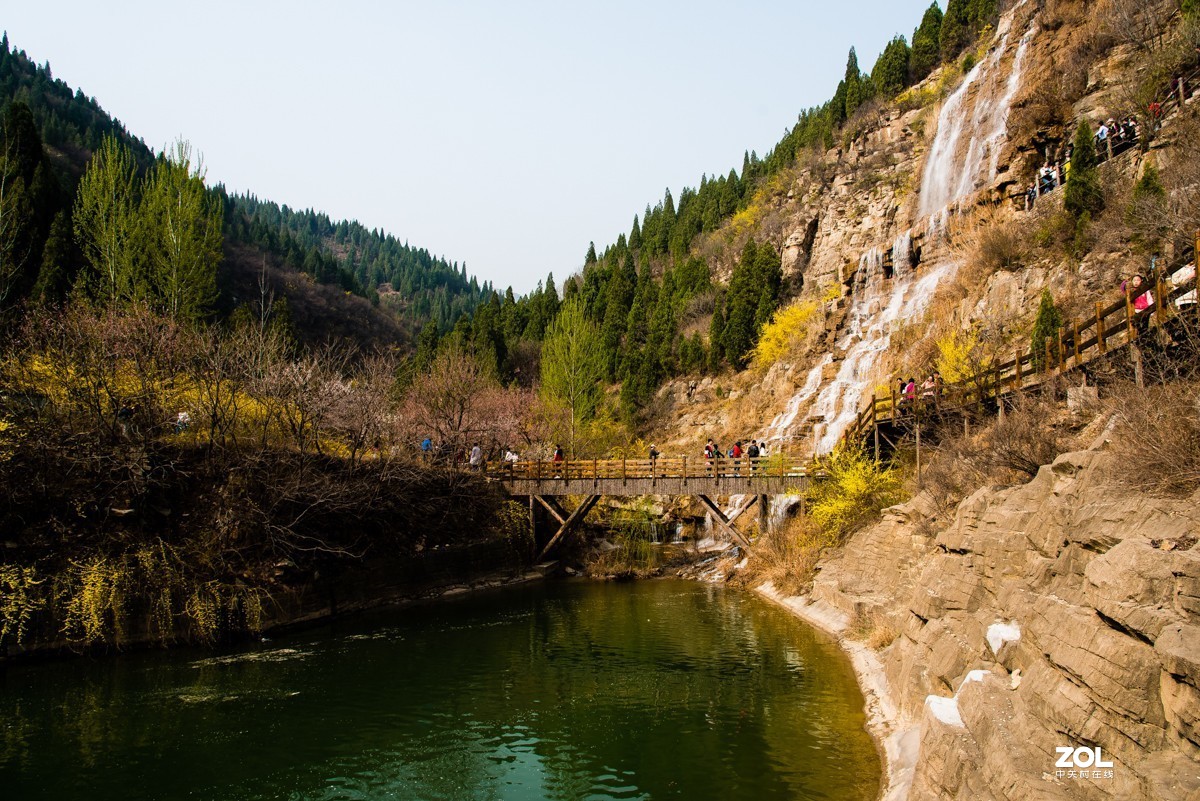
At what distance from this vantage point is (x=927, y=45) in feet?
222

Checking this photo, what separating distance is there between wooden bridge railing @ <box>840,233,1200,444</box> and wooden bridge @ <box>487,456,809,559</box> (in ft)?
11.4

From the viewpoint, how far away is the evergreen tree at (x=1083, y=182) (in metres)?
28.9

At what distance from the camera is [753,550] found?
3006 cm

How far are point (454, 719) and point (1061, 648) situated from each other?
10614 mm


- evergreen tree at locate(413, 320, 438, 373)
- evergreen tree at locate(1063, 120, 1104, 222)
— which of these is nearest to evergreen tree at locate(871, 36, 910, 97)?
evergreen tree at locate(1063, 120, 1104, 222)

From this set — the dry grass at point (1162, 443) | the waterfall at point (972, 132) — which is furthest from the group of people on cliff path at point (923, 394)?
the waterfall at point (972, 132)

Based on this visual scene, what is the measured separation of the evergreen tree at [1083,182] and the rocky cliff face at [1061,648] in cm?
2097

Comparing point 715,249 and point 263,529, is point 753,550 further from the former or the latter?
point 715,249

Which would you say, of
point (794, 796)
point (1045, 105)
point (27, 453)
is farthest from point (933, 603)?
point (1045, 105)

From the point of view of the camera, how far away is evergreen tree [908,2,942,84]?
6762cm

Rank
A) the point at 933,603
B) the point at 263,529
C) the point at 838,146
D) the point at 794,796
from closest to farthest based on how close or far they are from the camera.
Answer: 1. the point at 794,796
2. the point at 933,603
3. the point at 263,529
4. the point at 838,146

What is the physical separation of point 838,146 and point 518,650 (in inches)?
2479

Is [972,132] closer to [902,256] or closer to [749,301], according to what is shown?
[902,256]

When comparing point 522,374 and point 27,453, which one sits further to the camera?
point 522,374
